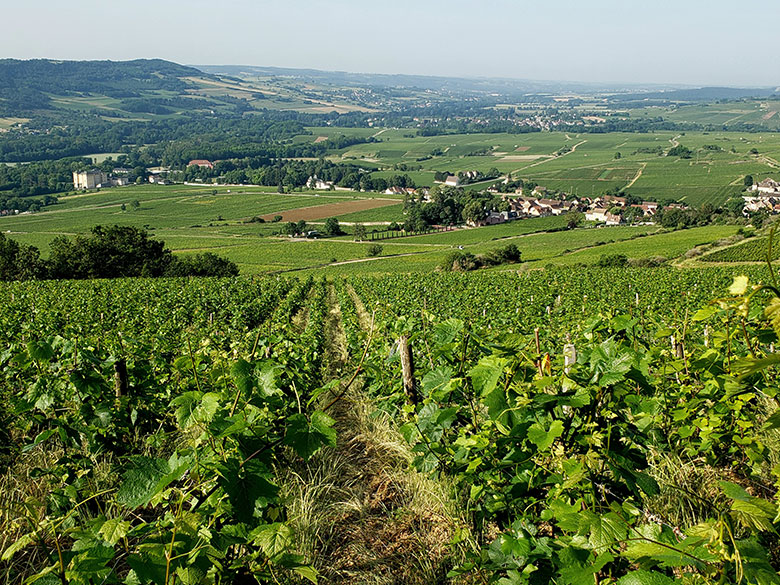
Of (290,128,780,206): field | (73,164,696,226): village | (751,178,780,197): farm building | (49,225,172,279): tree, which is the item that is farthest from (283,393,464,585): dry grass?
(751,178,780,197): farm building

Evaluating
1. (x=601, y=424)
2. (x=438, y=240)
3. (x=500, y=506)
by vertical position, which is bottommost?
(x=438, y=240)

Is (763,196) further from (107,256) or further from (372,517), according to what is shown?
(372,517)

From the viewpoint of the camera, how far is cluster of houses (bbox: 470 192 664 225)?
9044 cm

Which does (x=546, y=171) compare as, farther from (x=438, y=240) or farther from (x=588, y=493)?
(x=588, y=493)

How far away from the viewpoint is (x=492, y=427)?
2.97m

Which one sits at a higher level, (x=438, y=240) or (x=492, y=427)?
(x=492, y=427)

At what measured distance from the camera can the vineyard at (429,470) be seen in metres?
1.88

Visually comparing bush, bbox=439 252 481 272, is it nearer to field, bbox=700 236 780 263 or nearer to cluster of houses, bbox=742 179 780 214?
field, bbox=700 236 780 263

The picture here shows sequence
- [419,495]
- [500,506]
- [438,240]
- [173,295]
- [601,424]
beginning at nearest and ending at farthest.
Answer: [601,424] → [500,506] → [419,495] → [173,295] → [438,240]

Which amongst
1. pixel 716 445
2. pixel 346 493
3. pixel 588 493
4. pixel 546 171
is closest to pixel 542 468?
pixel 588 493

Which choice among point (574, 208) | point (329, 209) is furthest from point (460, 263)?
point (574, 208)

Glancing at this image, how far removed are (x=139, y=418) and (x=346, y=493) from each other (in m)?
1.89

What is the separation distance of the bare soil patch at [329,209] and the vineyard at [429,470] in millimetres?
91292

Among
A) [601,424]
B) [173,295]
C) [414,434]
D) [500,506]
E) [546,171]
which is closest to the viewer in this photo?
[601,424]
